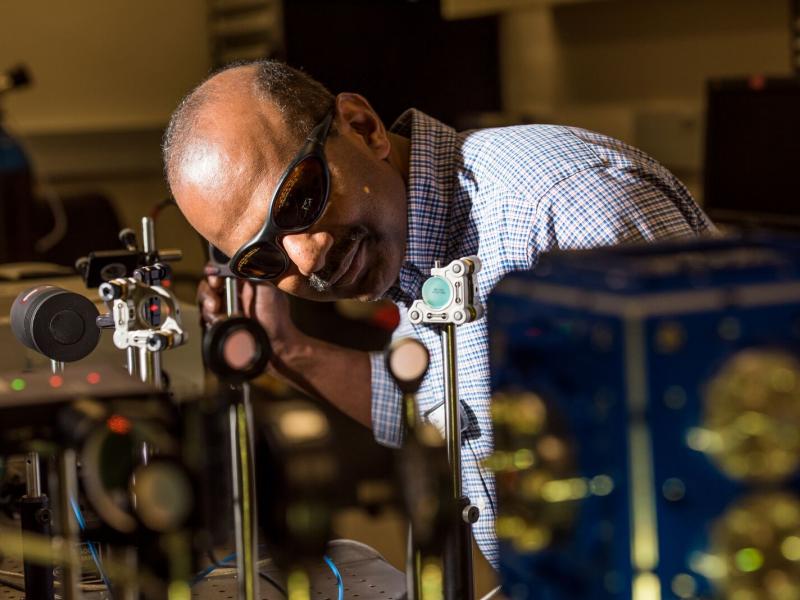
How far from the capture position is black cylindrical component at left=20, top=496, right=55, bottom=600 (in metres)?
0.86

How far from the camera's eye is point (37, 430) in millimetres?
613

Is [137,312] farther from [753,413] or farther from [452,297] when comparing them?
[753,413]


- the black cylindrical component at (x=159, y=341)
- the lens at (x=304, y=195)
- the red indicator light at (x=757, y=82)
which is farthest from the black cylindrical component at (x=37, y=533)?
the red indicator light at (x=757, y=82)

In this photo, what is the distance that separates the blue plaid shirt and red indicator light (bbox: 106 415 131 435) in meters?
0.50

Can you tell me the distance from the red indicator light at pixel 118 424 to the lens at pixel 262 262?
1.76 feet

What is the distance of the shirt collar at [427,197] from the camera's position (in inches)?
52.1

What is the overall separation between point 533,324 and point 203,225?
2.51ft

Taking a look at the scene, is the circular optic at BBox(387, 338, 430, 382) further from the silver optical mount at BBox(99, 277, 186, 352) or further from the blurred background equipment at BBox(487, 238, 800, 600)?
the silver optical mount at BBox(99, 277, 186, 352)

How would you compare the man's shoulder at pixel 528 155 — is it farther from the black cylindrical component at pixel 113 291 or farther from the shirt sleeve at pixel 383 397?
the black cylindrical component at pixel 113 291

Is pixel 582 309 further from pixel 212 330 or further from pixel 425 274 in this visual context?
pixel 425 274

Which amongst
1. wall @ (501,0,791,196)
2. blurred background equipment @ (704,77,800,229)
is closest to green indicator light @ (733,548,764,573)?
blurred background equipment @ (704,77,800,229)

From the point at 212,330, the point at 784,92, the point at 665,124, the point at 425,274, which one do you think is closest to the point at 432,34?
the point at 665,124

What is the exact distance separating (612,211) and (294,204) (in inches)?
12.1

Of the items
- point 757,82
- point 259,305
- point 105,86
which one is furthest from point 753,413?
point 105,86
